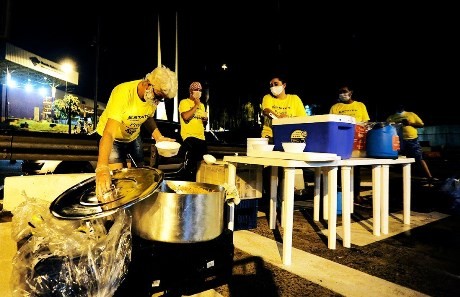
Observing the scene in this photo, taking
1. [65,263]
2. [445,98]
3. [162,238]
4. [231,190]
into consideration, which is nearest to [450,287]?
[231,190]

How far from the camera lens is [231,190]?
241 cm

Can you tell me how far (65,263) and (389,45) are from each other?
19.0m

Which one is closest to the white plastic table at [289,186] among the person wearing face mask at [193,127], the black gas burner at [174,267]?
the black gas burner at [174,267]

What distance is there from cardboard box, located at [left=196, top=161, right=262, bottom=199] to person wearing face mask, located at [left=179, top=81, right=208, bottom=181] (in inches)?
32.8

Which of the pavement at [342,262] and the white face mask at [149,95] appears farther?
the white face mask at [149,95]

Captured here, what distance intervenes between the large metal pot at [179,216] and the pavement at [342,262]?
36 cm

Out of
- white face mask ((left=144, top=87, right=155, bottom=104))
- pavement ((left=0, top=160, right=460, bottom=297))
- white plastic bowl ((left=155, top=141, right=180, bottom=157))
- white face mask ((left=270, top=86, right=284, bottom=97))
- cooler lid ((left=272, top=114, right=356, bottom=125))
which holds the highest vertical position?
white face mask ((left=270, top=86, right=284, bottom=97))

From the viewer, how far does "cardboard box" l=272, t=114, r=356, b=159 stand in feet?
9.68

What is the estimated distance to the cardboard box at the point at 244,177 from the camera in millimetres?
3716

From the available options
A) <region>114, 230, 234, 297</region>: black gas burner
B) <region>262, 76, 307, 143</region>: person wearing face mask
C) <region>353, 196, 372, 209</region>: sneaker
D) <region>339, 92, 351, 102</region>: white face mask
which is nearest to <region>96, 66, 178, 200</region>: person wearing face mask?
<region>114, 230, 234, 297</region>: black gas burner

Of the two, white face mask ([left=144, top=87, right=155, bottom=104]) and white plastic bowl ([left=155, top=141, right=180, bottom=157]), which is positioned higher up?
white face mask ([left=144, top=87, right=155, bottom=104])

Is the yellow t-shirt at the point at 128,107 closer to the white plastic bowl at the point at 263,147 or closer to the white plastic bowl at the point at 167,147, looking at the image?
the white plastic bowl at the point at 167,147

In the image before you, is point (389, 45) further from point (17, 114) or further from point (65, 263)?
point (17, 114)

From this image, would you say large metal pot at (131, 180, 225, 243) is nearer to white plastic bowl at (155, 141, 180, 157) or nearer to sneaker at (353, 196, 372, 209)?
white plastic bowl at (155, 141, 180, 157)
